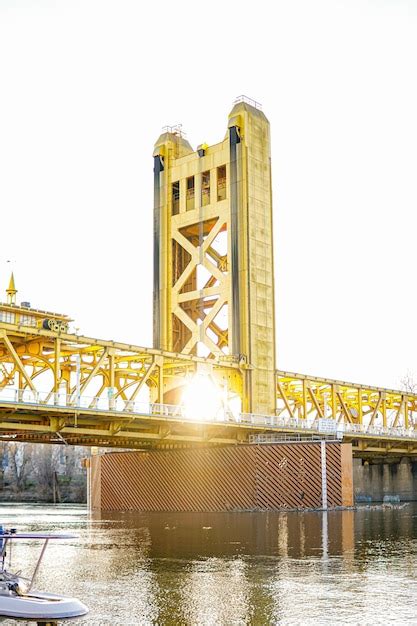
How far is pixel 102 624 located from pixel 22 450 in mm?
131409

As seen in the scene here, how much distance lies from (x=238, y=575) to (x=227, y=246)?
48.2 meters

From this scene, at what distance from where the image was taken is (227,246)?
65.4 metres

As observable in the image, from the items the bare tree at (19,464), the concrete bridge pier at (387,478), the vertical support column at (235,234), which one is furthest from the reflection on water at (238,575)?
the bare tree at (19,464)

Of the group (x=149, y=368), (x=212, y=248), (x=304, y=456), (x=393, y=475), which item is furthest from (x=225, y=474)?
(x=393, y=475)

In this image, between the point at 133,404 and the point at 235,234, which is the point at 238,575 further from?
the point at 235,234

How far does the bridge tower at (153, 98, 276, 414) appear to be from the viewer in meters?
63.7

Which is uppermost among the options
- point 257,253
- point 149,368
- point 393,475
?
point 257,253

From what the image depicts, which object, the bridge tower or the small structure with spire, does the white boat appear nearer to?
the small structure with spire

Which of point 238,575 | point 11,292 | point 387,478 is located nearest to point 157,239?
point 11,292

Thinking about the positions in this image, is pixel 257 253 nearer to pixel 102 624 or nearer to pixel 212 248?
pixel 212 248

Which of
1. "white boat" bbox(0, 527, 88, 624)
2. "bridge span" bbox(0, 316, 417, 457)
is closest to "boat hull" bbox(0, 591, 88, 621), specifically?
"white boat" bbox(0, 527, 88, 624)

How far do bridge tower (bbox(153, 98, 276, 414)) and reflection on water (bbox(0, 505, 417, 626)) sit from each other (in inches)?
1223

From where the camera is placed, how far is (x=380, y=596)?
15.6 m

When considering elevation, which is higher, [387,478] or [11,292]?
[11,292]
